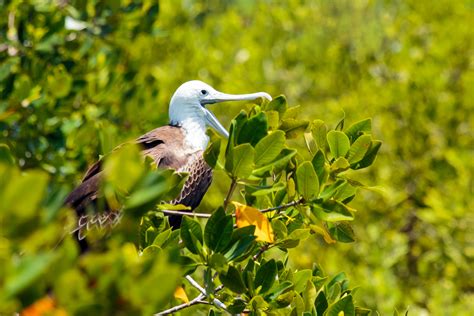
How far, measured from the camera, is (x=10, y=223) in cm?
138

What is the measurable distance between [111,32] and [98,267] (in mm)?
3709

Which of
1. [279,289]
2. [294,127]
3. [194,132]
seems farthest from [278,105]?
[194,132]

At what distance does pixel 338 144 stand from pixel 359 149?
0.07 meters

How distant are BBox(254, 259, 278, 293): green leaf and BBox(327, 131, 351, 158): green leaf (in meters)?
0.37

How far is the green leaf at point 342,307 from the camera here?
247cm

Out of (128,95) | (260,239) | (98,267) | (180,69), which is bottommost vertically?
(180,69)

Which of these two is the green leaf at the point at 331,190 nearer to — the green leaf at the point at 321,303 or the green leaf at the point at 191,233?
the green leaf at the point at 321,303

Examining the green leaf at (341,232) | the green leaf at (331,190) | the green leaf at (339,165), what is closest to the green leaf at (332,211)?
the green leaf at (331,190)

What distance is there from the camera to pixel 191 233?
7.95 feet

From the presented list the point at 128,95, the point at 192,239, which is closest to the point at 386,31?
the point at 128,95

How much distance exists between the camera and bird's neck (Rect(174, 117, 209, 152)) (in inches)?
162

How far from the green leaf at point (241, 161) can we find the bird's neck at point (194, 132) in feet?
5.45

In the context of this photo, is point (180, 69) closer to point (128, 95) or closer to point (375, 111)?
point (375, 111)

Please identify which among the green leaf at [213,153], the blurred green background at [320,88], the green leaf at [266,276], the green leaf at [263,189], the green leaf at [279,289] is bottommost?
the blurred green background at [320,88]
